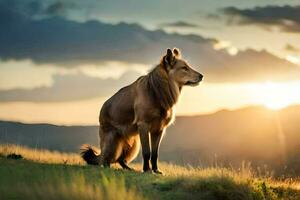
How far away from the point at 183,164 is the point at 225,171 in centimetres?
424

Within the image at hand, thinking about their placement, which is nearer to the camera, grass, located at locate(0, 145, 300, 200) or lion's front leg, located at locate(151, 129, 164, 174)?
grass, located at locate(0, 145, 300, 200)

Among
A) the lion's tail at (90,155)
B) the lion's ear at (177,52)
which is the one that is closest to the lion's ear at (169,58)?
the lion's ear at (177,52)

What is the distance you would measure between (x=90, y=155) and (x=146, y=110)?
2.82m

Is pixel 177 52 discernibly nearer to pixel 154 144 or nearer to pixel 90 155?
pixel 154 144

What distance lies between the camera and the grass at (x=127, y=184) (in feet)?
46.0

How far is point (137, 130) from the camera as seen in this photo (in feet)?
67.5

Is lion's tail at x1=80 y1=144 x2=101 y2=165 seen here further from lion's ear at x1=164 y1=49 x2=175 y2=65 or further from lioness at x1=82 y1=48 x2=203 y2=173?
lion's ear at x1=164 y1=49 x2=175 y2=65

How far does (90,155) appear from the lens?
21.9 metres

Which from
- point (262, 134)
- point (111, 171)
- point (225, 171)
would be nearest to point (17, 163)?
point (111, 171)

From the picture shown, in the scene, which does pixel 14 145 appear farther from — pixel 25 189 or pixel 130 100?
pixel 25 189

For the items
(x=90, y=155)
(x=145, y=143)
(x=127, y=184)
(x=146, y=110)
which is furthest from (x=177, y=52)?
(x=127, y=184)

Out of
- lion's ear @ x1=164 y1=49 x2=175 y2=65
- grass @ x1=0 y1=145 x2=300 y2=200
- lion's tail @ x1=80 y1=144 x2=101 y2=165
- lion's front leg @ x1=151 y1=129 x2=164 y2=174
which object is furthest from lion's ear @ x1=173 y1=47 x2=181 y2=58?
lion's tail @ x1=80 y1=144 x2=101 y2=165

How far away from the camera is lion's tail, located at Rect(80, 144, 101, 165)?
21719 millimetres

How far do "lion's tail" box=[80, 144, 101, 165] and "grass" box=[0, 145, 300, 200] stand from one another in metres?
1.45
